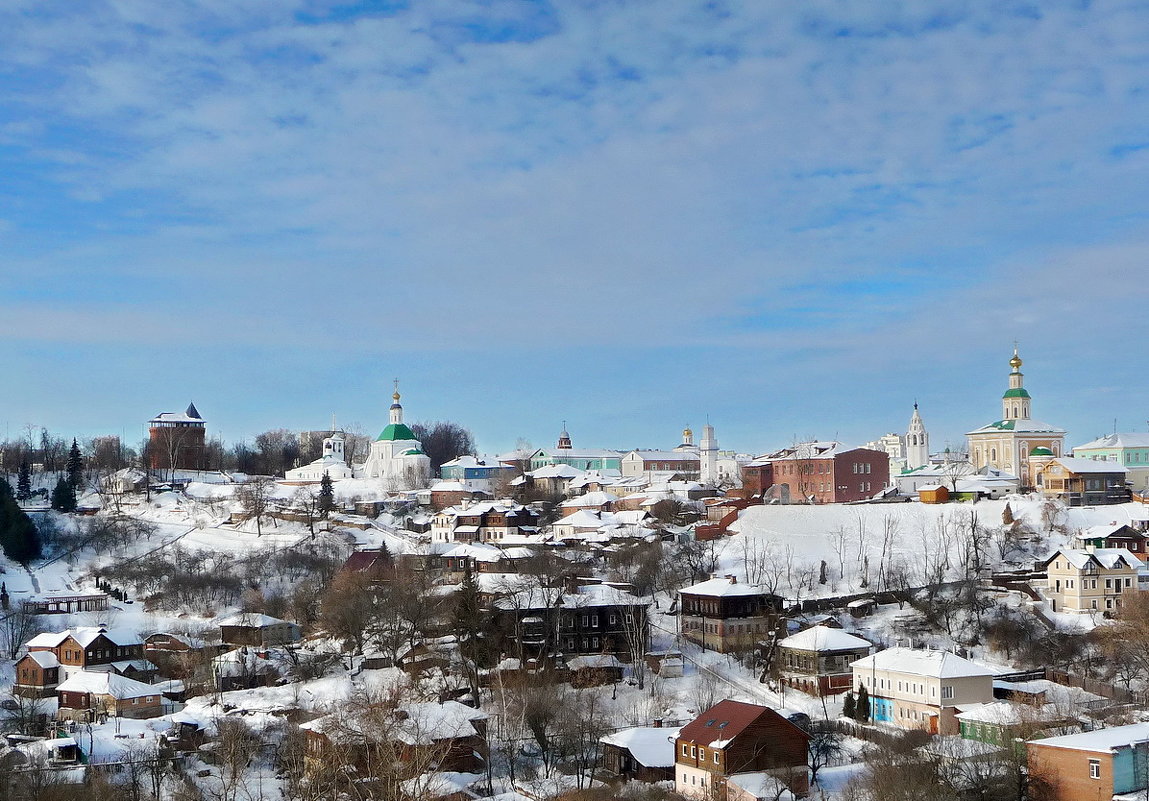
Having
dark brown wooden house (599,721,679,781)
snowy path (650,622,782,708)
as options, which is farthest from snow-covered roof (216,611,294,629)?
dark brown wooden house (599,721,679,781)

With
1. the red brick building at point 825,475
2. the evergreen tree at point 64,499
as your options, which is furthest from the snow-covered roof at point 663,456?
the evergreen tree at point 64,499

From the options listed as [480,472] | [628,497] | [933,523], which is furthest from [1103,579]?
[480,472]

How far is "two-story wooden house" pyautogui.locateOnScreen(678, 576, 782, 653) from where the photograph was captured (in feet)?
135

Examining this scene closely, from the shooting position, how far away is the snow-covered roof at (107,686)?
121 feet

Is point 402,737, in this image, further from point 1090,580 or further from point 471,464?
point 471,464

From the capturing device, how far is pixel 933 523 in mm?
52219

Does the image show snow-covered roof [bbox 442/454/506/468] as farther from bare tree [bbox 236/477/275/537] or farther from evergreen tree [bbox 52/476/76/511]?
evergreen tree [bbox 52/476/76/511]

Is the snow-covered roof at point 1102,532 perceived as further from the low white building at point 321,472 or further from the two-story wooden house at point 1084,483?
the low white building at point 321,472

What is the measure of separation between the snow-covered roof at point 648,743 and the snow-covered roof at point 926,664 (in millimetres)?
7146

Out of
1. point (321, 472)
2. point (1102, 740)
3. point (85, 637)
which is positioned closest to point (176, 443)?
point (321, 472)

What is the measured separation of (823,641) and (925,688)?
4.47 metres

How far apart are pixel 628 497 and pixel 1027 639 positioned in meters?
29.0

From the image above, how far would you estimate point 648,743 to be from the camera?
3055cm

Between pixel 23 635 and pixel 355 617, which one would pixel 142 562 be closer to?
pixel 23 635
